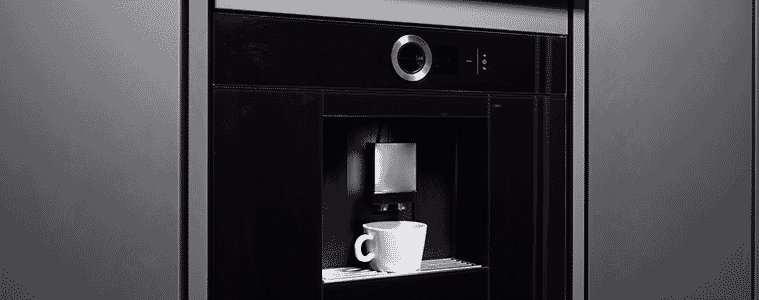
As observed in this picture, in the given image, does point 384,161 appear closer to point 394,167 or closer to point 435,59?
point 394,167

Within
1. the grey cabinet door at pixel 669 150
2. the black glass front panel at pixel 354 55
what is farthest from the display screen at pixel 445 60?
the grey cabinet door at pixel 669 150

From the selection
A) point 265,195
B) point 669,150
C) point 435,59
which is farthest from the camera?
point 669,150

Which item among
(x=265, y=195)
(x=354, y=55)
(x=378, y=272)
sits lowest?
(x=378, y=272)

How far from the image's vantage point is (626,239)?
1.26 metres

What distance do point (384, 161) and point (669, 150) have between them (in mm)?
Result: 532

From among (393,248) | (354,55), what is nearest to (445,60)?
(354,55)

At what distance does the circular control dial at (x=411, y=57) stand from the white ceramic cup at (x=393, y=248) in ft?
0.83

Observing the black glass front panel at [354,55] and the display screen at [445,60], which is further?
the display screen at [445,60]

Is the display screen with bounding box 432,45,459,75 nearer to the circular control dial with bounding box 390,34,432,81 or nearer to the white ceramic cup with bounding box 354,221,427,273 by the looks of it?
the circular control dial with bounding box 390,34,432,81

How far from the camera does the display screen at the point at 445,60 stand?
114 cm

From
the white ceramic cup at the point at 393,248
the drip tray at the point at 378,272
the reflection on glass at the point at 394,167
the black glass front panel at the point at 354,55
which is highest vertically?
the black glass front panel at the point at 354,55

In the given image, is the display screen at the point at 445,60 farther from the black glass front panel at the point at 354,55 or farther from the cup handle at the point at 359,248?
the cup handle at the point at 359,248

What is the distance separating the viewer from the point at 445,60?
1145 mm

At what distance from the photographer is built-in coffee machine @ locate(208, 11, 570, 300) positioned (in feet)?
3.34
